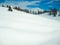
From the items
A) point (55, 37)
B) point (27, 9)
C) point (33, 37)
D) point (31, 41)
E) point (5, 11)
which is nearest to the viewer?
point (31, 41)

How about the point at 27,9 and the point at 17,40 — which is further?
the point at 27,9

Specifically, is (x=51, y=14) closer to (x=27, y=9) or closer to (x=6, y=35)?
(x=27, y=9)

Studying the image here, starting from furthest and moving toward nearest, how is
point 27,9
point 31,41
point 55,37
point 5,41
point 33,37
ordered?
1. point 27,9
2. point 55,37
3. point 33,37
4. point 31,41
5. point 5,41

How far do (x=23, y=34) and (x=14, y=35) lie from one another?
0.21 m

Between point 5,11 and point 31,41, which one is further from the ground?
point 5,11

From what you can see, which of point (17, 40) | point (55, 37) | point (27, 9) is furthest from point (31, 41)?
point (27, 9)

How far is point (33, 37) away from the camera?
2438 mm

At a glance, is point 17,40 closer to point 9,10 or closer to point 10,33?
point 10,33

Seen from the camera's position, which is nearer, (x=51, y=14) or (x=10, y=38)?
(x=10, y=38)

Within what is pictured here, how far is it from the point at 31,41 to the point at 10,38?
395 mm

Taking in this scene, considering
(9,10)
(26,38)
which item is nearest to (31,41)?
(26,38)

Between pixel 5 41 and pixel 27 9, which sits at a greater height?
pixel 27 9

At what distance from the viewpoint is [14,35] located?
235cm

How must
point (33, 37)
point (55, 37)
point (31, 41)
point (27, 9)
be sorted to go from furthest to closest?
point (27, 9), point (55, 37), point (33, 37), point (31, 41)
